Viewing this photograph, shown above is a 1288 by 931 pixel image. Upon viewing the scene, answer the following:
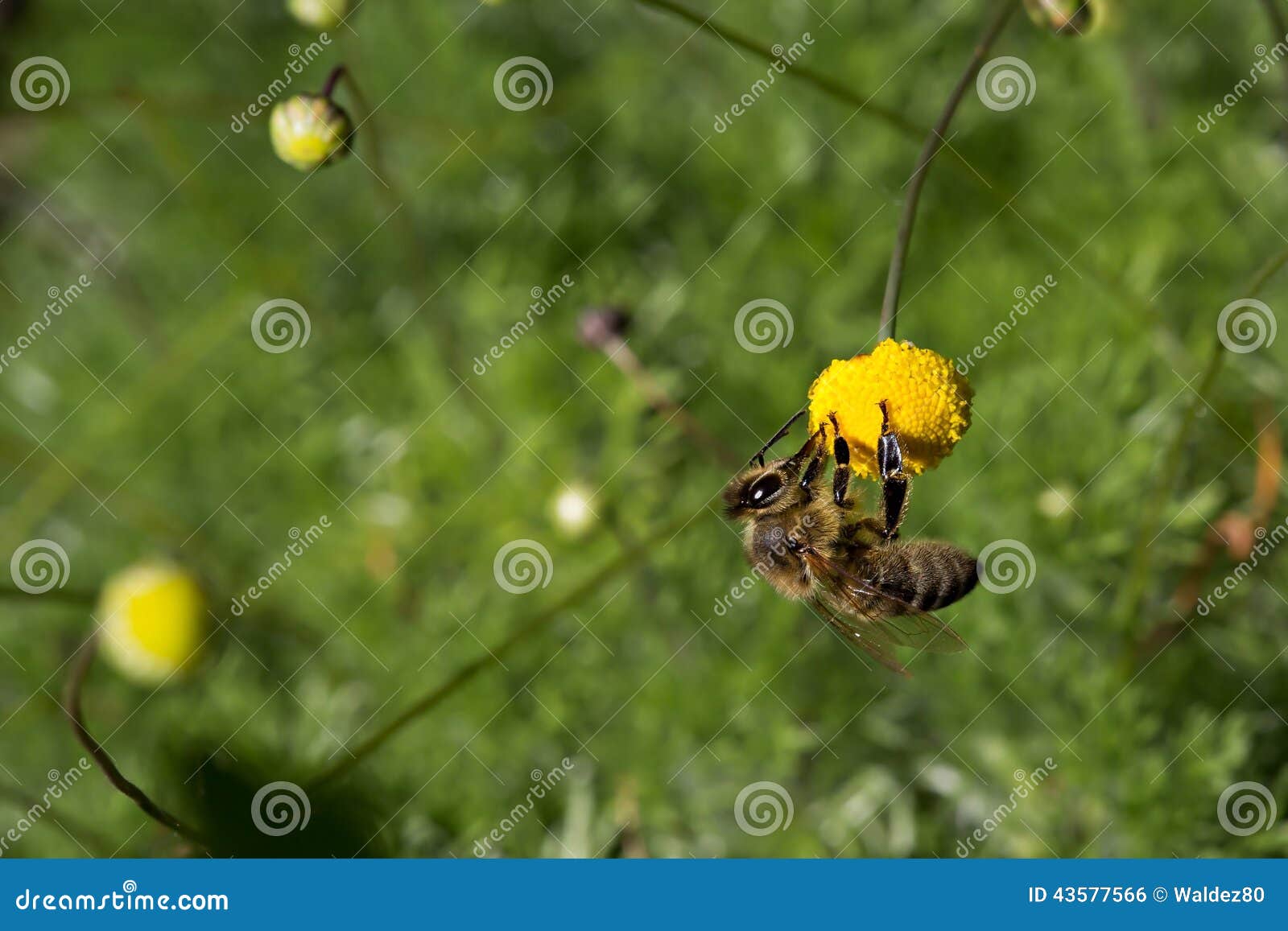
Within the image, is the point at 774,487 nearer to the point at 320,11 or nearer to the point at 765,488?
the point at 765,488

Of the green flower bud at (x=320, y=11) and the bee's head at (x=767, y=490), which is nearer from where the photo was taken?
the bee's head at (x=767, y=490)

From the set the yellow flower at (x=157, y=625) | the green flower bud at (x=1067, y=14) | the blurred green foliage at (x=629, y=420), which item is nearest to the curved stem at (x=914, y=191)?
the green flower bud at (x=1067, y=14)

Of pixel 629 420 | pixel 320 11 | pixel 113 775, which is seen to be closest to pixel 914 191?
pixel 629 420

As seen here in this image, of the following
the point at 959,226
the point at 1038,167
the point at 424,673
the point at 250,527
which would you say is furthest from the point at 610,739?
the point at 1038,167

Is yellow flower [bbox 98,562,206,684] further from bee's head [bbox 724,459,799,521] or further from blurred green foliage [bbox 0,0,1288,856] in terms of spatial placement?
bee's head [bbox 724,459,799,521]

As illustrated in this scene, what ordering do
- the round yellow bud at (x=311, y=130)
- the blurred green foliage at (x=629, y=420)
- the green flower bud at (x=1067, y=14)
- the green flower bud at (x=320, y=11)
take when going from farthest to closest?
the blurred green foliage at (x=629, y=420) < the green flower bud at (x=320, y=11) < the round yellow bud at (x=311, y=130) < the green flower bud at (x=1067, y=14)

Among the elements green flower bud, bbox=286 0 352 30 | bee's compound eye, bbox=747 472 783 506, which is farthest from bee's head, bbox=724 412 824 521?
green flower bud, bbox=286 0 352 30

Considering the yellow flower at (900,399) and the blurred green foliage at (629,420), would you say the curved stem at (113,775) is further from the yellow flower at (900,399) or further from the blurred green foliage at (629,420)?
the yellow flower at (900,399)
